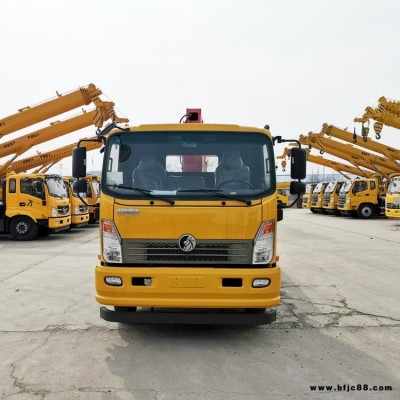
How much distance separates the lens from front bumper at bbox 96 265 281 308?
3.97m

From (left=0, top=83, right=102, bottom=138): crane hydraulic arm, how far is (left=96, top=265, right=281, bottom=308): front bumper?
41.5 feet

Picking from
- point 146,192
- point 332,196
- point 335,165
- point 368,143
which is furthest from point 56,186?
point 335,165

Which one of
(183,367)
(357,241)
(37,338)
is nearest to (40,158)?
(357,241)

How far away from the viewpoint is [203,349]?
13.4ft

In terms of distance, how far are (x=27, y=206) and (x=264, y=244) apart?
10.8m

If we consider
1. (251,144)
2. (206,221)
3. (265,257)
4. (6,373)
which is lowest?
(6,373)

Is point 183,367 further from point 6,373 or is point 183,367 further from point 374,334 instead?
point 374,334

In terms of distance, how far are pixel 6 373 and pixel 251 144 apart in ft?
10.1

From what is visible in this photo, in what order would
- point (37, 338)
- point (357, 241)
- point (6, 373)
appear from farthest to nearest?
point (357, 241)
point (37, 338)
point (6, 373)

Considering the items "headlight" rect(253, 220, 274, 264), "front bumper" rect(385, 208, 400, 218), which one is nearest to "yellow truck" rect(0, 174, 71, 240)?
"headlight" rect(253, 220, 274, 264)

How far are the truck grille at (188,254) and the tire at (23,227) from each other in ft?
33.4

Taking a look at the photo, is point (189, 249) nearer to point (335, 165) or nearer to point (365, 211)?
point (365, 211)

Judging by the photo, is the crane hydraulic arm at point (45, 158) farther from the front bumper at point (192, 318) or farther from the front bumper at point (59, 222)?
the front bumper at point (192, 318)

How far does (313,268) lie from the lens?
827 centimetres
